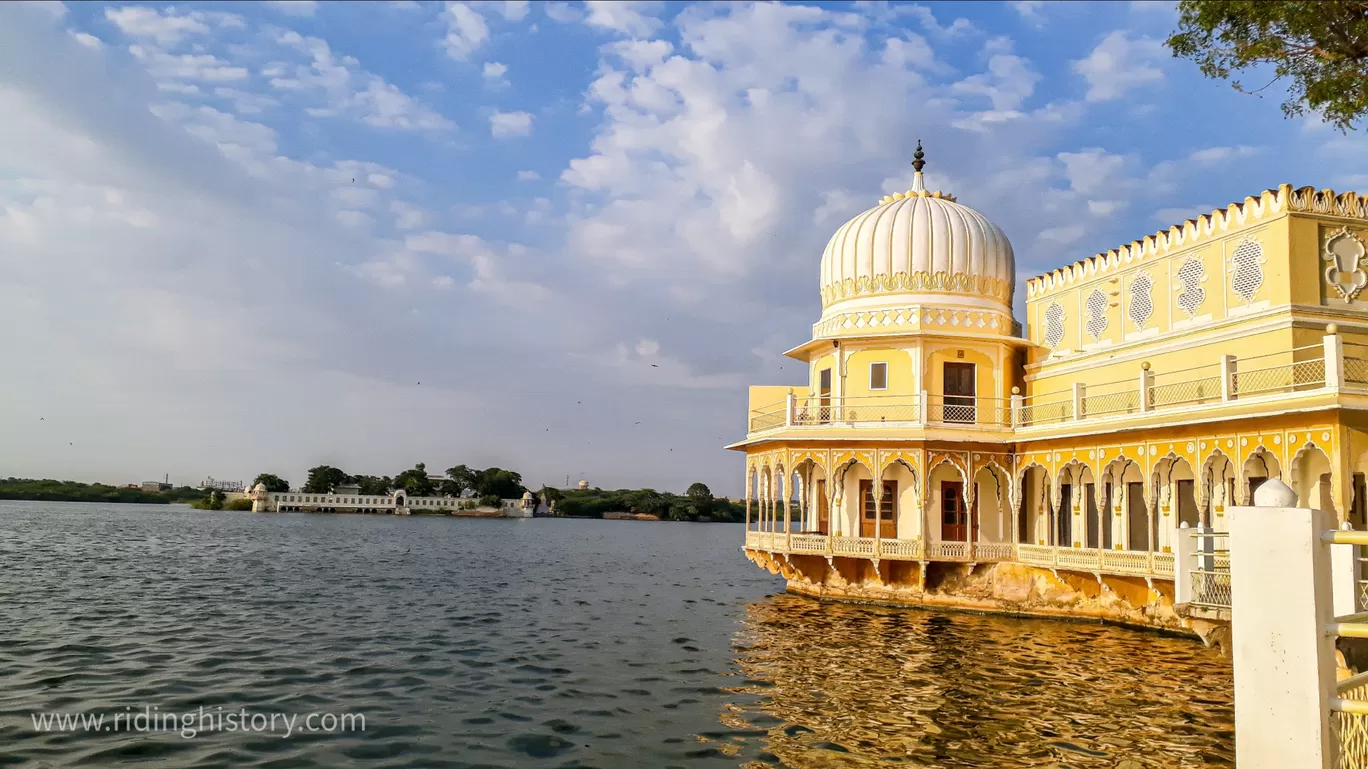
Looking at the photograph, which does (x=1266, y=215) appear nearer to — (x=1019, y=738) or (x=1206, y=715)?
(x=1206, y=715)

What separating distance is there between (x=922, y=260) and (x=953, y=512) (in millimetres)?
7258

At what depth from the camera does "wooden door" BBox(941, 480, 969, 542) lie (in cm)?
2498

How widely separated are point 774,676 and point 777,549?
9639 mm

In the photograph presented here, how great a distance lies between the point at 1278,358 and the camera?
59.2 ft

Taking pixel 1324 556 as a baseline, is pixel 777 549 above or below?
below

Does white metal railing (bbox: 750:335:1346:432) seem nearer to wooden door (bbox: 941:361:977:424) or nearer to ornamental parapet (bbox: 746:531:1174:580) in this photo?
wooden door (bbox: 941:361:977:424)

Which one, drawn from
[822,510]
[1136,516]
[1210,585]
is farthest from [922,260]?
[1210,585]

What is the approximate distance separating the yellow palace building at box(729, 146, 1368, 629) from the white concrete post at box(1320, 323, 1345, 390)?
34 mm

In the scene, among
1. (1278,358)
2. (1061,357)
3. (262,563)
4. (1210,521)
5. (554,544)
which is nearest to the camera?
(1278,358)

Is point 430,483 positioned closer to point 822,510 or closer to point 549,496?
point 549,496

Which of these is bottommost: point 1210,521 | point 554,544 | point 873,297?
point 554,544

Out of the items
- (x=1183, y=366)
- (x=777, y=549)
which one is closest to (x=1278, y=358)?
(x=1183, y=366)

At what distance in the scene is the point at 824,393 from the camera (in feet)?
88.6

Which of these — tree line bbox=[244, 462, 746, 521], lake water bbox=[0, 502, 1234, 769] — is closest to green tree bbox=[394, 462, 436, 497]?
tree line bbox=[244, 462, 746, 521]
